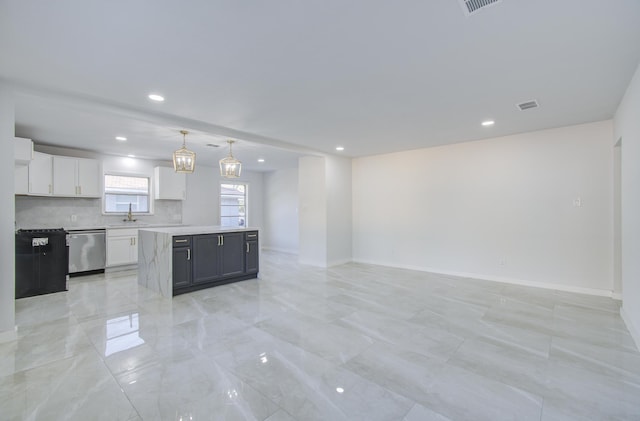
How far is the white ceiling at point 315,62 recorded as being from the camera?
183cm

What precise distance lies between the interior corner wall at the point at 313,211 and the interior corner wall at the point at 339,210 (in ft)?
0.35

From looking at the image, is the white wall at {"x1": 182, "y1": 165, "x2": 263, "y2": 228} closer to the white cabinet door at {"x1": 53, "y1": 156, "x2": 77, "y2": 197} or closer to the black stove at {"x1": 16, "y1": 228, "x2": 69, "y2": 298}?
the white cabinet door at {"x1": 53, "y1": 156, "x2": 77, "y2": 197}

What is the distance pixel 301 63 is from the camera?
2436mm

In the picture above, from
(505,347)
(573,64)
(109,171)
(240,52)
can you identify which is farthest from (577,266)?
(109,171)

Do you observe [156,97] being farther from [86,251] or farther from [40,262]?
[86,251]

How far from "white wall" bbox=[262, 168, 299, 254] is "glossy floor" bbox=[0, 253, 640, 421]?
4.34 meters

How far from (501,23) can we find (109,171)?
699 cm

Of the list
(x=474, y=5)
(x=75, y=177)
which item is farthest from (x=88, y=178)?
(x=474, y=5)

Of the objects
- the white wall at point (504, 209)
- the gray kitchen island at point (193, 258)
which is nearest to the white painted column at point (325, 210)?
the white wall at point (504, 209)

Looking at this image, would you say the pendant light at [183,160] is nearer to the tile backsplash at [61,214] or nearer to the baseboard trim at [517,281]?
the tile backsplash at [61,214]

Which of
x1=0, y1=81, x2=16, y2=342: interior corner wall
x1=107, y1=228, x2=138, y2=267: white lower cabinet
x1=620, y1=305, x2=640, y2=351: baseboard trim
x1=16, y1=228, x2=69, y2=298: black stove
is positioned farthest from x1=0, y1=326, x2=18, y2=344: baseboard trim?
x1=620, y1=305, x2=640, y2=351: baseboard trim

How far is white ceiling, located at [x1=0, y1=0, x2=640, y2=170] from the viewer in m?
1.83

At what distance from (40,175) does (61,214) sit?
2.78ft

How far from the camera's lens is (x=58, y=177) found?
5328 mm
